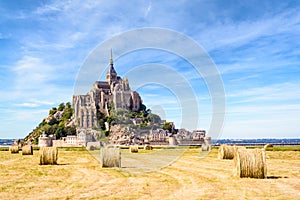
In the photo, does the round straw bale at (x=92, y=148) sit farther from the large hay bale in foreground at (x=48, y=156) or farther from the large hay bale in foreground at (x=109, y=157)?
the large hay bale in foreground at (x=109, y=157)

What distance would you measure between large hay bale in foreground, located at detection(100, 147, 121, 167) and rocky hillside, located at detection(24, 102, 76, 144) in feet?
413

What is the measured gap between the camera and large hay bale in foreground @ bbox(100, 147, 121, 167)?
16969 millimetres

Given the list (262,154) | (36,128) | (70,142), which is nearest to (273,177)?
(262,154)

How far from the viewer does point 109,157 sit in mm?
17031

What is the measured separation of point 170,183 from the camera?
1148 centimetres

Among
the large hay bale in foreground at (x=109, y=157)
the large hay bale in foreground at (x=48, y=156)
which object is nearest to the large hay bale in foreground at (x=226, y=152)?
the large hay bale in foreground at (x=109, y=157)

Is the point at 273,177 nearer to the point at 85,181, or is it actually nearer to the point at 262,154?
the point at 262,154

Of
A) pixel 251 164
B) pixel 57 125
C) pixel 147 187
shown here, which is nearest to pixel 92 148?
pixel 251 164

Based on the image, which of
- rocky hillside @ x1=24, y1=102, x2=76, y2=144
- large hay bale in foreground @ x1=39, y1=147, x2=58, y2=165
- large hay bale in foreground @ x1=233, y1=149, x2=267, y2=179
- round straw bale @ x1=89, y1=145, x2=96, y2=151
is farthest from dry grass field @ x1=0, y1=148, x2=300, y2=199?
rocky hillside @ x1=24, y1=102, x2=76, y2=144

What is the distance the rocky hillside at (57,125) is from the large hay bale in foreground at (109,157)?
126 m

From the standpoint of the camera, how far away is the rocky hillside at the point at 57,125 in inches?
5768

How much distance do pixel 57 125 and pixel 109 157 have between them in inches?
5623

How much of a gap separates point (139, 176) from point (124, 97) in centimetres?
8137

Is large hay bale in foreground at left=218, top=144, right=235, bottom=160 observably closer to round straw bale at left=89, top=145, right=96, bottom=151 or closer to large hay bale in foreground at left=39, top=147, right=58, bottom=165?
large hay bale in foreground at left=39, top=147, right=58, bottom=165
